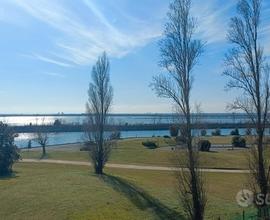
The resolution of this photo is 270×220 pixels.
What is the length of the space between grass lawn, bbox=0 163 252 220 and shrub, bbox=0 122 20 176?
853cm

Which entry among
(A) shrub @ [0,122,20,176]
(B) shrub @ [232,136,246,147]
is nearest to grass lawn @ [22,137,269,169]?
(B) shrub @ [232,136,246,147]

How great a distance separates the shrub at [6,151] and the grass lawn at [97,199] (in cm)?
853

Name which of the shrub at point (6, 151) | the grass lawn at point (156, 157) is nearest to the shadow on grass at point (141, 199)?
the shrub at point (6, 151)

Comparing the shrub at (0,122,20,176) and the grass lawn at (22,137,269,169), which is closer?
the shrub at (0,122,20,176)

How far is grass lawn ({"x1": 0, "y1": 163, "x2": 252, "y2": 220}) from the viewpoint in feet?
66.1

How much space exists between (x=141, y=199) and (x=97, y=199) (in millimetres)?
2599

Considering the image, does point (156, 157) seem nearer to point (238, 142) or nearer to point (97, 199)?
point (238, 142)

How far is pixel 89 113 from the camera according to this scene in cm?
3497

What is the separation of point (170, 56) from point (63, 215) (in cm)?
914

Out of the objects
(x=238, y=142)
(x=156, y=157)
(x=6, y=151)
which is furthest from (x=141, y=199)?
(x=238, y=142)

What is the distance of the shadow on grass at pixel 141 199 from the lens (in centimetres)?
2047

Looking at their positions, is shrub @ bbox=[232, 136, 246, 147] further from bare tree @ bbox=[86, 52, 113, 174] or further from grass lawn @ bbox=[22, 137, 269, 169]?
bare tree @ bbox=[86, 52, 113, 174]

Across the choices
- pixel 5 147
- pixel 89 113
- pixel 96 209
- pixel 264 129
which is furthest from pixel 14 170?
pixel 264 129

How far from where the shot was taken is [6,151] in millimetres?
39969
